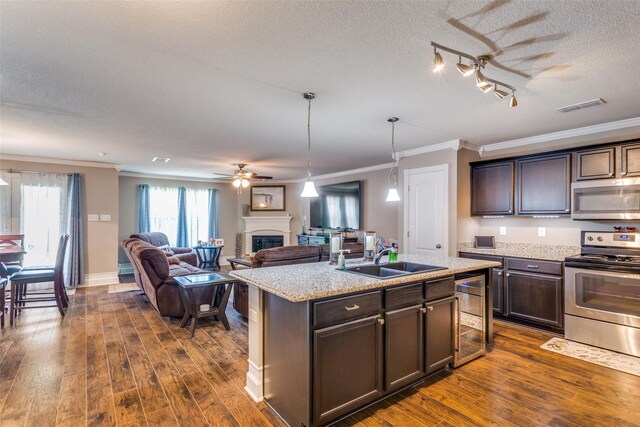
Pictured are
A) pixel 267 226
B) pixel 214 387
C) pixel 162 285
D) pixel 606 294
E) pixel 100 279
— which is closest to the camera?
pixel 214 387

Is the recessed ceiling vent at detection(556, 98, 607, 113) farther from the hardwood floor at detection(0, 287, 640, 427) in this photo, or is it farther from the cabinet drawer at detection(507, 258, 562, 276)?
the hardwood floor at detection(0, 287, 640, 427)

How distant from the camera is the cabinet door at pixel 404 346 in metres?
2.32

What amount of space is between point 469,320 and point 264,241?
22.0 feet

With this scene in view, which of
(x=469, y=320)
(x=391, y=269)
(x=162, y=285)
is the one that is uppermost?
(x=391, y=269)

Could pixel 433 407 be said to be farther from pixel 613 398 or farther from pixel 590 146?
pixel 590 146

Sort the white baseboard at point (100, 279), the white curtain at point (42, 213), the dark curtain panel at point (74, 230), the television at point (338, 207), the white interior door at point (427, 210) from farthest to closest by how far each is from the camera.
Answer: the television at point (338, 207) → the white baseboard at point (100, 279) → the dark curtain panel at point (74, 230) → the white curtain at point (42, 213) → the white interior door at point (427, 210)

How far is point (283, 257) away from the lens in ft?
12.3

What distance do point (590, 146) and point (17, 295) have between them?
741 cm

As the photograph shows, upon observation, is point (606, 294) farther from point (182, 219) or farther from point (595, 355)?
point (182, 219)

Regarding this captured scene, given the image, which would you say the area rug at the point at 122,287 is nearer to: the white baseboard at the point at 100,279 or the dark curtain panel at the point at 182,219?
the white baseboard at the point at 100,279

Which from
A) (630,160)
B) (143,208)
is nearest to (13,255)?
(143,208)

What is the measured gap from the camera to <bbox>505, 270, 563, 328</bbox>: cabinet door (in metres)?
3.62

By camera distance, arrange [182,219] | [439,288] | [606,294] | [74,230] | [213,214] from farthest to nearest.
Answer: [213,214] < [182,219] < [74,230] < [606,294] < [439,288]

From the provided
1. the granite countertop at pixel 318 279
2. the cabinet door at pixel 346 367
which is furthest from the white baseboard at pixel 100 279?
the cabinet door at pixel 346 367
